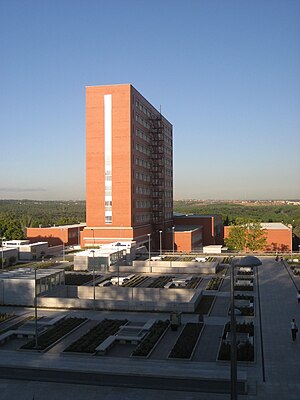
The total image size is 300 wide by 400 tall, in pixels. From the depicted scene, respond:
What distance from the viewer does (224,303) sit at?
36.5m

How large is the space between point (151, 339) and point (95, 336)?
3.21 metres

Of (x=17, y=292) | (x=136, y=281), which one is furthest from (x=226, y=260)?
(x=17, y=292)

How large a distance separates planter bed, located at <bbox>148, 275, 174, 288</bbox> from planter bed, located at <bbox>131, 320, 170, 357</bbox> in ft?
47.8

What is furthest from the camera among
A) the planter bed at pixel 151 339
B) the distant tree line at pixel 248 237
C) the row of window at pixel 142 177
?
the row of window at pixel 142 177

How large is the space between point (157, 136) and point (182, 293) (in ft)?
174

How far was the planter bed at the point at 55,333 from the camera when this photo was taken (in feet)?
83.3

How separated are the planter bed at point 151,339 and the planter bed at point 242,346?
3.49m

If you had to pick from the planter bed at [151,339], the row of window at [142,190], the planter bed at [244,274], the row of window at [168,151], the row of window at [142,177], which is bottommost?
the planter bed at [244,274]

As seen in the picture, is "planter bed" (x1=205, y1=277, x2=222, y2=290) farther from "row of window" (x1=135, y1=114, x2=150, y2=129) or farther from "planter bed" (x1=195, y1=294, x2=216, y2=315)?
"row of window" (x1=135, y1=114, x2=150, y2=129)

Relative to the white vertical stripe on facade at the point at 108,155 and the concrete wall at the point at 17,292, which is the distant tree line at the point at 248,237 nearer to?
the white vertical stripe on facade at the point at 108,155

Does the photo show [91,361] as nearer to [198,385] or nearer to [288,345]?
[198,385]

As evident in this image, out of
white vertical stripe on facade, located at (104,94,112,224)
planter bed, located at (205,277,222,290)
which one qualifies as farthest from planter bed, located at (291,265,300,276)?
white vertical stripe on facade, located at (104,94,112,224)

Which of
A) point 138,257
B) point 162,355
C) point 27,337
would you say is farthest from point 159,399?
point 138,257

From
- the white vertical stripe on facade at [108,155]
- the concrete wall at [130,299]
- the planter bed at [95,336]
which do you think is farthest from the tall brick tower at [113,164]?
the planter bed at [95,336]
